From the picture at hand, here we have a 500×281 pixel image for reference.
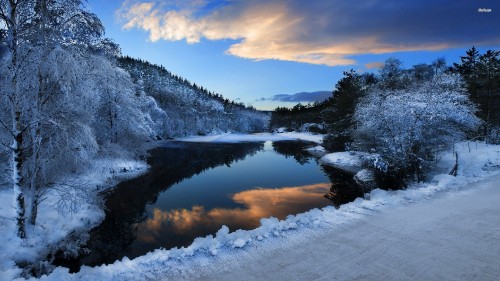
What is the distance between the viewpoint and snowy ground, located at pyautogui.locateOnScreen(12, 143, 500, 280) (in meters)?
6.56

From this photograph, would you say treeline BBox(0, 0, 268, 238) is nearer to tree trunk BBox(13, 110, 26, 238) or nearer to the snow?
tree trunk BBox(13, 110, 26, 238)

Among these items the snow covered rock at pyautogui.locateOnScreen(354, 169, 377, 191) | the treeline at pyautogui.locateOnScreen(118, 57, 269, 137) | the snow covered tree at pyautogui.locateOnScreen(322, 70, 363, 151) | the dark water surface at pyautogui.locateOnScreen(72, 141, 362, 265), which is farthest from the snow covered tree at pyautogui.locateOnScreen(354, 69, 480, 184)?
the treeline at pyautogui.locateOnScreen(118, 57, 269, 137)

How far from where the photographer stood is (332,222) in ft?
31.7

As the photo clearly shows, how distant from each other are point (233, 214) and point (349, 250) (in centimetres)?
996

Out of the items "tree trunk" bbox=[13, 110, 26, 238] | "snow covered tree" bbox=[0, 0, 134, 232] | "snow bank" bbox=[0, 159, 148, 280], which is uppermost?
"snow covered tree" bbox=[0, 0, 134, 232]

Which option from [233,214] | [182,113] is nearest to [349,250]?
[233,214]

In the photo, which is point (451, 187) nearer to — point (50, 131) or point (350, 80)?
point (50, 131)

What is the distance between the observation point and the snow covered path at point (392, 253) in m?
6.48

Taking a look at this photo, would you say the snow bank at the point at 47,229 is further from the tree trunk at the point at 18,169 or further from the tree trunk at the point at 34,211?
the tree trunk at the point at 18,169

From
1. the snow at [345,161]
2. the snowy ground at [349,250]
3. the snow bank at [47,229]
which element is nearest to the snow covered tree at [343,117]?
the snow at [345,161]

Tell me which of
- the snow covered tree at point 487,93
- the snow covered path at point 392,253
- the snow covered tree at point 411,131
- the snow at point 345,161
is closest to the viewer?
the snow covered path at point 392,253

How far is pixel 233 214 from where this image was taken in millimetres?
16859

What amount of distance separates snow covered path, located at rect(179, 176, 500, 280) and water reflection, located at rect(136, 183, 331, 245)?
22.9 ft

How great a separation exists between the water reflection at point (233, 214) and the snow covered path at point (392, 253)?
6984 mm
